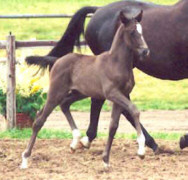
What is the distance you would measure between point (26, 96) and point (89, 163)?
9.67 feet

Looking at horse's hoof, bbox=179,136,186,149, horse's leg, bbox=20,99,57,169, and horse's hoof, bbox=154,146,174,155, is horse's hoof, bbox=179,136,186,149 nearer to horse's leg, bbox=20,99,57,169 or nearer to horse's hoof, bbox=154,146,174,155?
horse's hoof, bbox=154,146,174,155

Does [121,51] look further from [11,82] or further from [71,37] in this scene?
[11,82]

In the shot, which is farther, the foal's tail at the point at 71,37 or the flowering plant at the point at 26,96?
the flowering plant at the point at 26,96

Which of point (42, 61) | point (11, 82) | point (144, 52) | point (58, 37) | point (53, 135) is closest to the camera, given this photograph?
point (144, 52)

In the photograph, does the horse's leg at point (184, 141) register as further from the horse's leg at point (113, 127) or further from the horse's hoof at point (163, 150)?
the horse's leg at point (113, 127)

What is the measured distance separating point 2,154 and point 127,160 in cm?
139

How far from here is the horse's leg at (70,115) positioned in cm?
829

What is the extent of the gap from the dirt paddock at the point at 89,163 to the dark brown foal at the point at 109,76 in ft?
0.73

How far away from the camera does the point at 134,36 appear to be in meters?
7.17

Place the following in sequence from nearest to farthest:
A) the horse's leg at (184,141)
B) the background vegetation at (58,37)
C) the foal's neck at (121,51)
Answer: the foal's neck at (121,51)
the horse's leg at (184,141)
the background vegetation at (58,37)

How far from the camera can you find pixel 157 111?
43.9ft

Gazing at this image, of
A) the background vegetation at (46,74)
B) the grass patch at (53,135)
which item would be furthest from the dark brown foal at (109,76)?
the background vegetation at (46,74)

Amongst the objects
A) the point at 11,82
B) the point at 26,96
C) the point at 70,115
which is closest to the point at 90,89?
the point at 70,115

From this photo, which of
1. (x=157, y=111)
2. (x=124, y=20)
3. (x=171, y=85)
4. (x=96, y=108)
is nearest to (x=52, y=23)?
(x=171, y=85)
